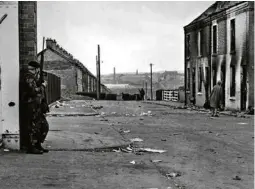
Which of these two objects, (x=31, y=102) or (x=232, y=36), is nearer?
(x=31, y=102)

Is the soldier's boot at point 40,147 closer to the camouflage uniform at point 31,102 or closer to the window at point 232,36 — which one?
the camouflage uniform at point 31,102

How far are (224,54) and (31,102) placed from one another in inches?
876

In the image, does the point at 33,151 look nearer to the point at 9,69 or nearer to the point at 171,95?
the point at 9,69

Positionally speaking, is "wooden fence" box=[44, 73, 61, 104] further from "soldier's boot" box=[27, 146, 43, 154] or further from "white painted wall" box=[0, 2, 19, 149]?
"soldier's boot" box=[27, 146, 43, 154]

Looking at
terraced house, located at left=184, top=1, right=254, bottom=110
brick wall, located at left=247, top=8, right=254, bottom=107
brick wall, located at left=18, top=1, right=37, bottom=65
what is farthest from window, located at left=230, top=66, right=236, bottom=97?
brick wall, located at left=18, top=1, right=37, bottom=65

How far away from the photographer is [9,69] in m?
8.60

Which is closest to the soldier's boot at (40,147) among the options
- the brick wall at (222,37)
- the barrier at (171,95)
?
the brick wall at (222,37)

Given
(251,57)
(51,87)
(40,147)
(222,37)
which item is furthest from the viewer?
(51,87)

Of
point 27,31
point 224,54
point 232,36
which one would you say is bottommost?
point 27,31

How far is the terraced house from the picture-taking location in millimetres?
25344

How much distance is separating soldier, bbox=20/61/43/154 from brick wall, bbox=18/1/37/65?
387 mm

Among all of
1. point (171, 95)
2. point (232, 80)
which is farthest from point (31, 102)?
point (171, 95)

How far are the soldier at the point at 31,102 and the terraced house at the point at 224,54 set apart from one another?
1862 centimetres

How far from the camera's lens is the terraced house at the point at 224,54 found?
2534 cm
